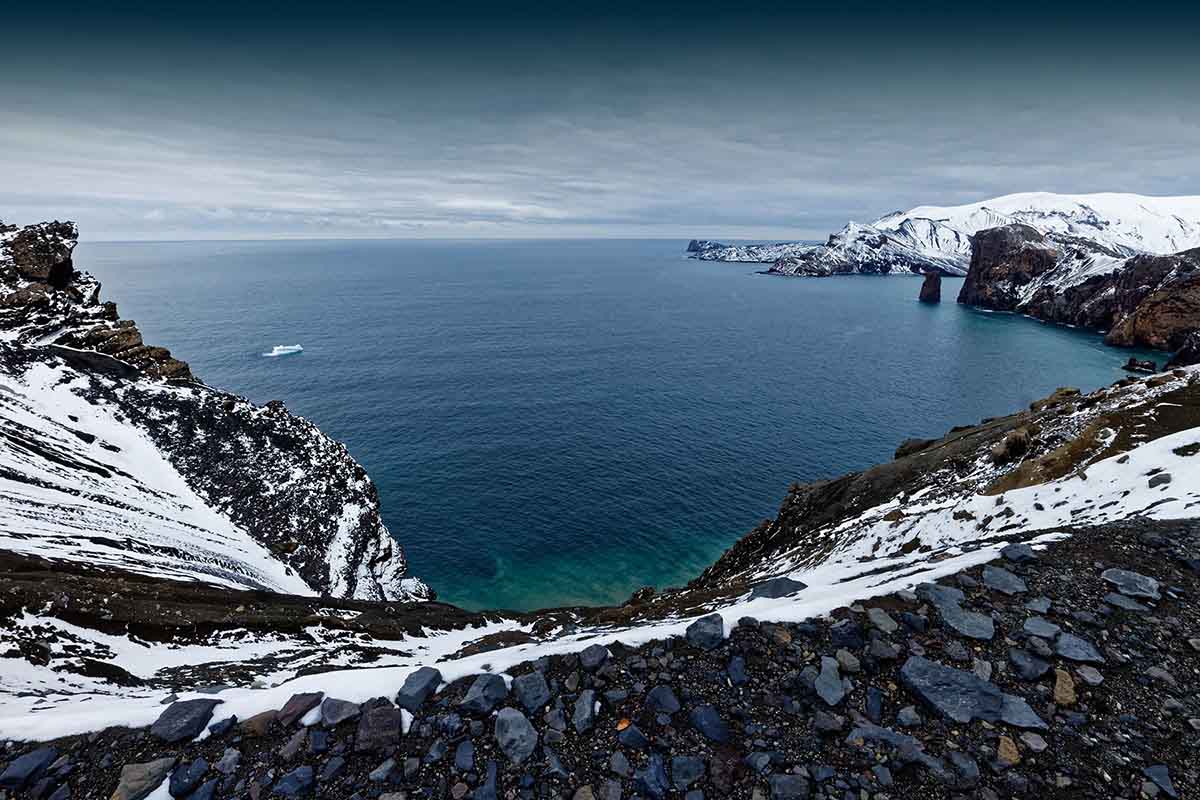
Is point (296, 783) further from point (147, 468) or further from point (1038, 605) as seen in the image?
point (147, 468)

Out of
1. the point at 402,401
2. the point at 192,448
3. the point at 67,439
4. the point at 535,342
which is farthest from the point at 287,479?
the point at 535,342

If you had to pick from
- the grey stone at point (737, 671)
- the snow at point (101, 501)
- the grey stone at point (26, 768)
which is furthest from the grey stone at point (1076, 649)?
the snow at point (101, 501)

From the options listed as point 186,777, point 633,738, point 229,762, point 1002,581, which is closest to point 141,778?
point 186,777

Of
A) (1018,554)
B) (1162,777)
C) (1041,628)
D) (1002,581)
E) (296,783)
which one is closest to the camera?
(1162,777)

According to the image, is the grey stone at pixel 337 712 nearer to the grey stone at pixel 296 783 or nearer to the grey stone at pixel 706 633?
the grey stone at pixel 296 783

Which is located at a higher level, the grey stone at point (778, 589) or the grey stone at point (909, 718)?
the grey stone at point (909, 718)

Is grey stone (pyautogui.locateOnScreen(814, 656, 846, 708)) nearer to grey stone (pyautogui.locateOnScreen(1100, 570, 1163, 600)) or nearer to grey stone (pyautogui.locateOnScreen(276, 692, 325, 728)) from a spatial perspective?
grey stone (pyautogui.locateOnScreen(1100, 570, 1163, 600))

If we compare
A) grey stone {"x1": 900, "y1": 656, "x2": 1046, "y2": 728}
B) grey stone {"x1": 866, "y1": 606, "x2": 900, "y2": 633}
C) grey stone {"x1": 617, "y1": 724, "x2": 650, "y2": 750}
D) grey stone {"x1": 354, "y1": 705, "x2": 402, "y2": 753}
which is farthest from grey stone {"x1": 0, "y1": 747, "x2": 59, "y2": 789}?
grey stone {"x1": 866, "y1": 606, "x2": 900, "y2": 633}
